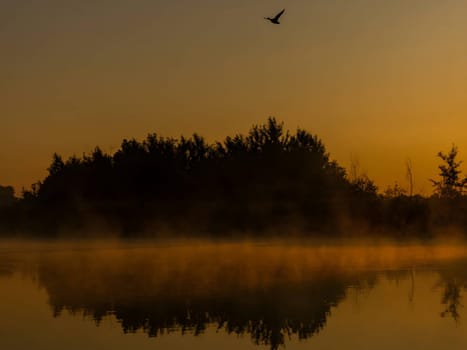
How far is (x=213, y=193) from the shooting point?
253ft

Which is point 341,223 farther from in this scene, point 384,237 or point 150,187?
point 150,187

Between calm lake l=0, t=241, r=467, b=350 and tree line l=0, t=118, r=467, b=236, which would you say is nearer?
calm lake l=0, t=241, r=467, b=350

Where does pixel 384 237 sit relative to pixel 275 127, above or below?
below

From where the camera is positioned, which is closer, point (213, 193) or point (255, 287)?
point (255, 287)

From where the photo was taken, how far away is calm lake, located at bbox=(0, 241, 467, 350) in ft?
63.7

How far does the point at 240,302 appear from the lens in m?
24.8

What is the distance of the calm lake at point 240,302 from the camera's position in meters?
19.4

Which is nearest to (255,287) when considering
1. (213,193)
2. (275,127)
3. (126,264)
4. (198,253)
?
(126,264)

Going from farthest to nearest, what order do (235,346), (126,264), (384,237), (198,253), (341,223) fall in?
(341,223), (384,237), (198,253), (126,264), (235,346)

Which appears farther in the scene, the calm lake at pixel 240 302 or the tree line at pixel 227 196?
the tree line at pixel 227 196

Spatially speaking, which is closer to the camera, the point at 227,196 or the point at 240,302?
the point at 240,302

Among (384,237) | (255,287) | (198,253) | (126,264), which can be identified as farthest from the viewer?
(384,237)

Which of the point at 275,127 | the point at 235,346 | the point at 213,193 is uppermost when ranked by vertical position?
the point at 275,127

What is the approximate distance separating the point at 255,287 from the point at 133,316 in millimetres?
6660
